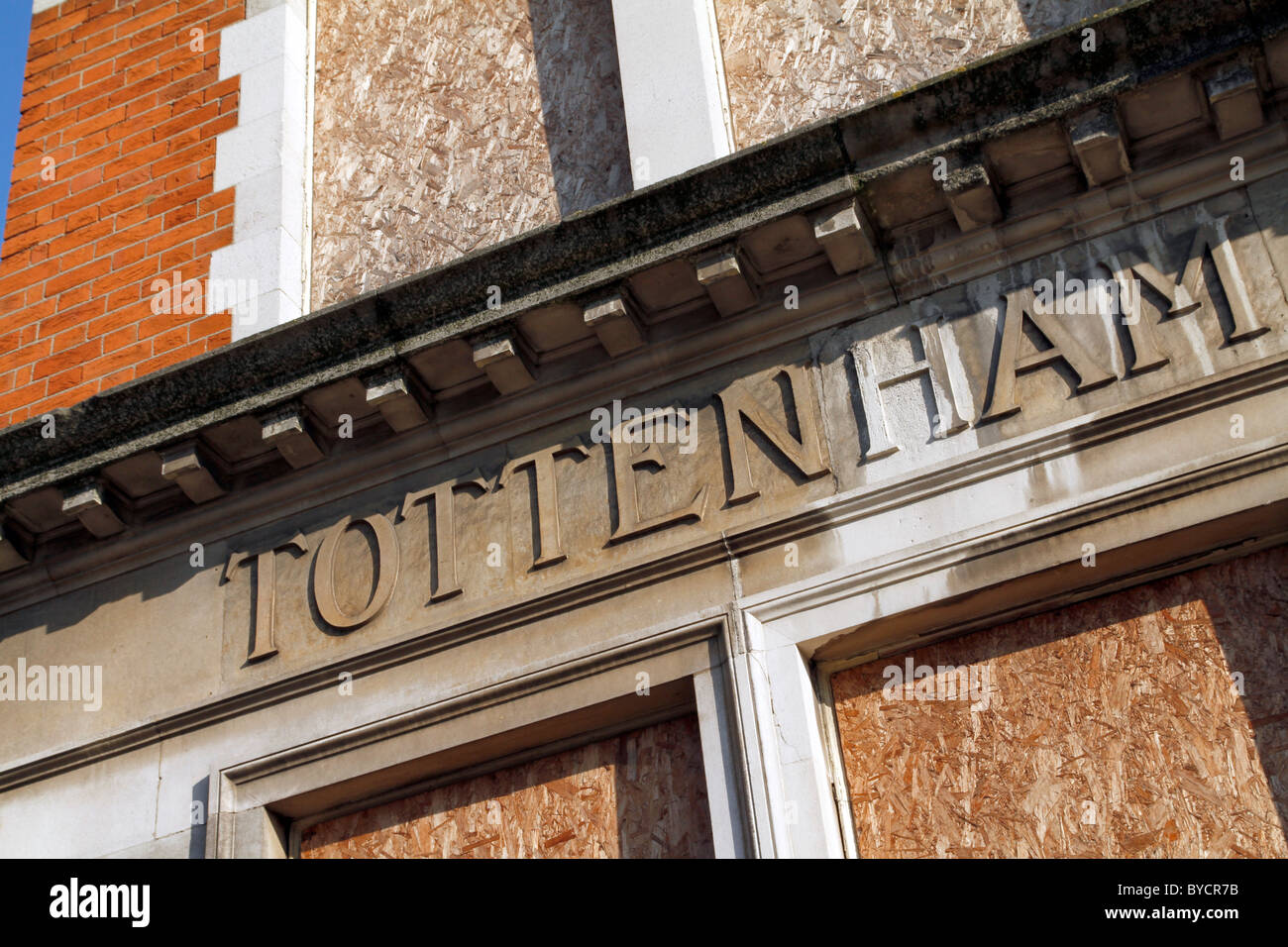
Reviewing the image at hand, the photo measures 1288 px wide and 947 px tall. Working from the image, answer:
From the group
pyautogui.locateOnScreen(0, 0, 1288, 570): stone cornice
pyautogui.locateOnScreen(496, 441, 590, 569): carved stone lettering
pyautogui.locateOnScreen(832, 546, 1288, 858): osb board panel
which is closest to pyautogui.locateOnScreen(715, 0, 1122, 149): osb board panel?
pyautogui.locateOnScreen(0, 0, 1288, 570): stone cornice

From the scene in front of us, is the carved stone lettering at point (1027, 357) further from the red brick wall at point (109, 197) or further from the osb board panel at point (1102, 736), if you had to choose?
the red brick wall at point (109, 197)

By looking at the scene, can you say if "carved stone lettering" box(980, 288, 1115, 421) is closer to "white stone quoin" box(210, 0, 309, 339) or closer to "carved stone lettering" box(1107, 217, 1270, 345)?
"carved stone lettering" box(1107, 217, 1270, 345)

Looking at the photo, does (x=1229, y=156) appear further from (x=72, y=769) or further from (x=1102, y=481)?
(x=72, y=769)

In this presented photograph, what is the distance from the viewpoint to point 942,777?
18.0 feet

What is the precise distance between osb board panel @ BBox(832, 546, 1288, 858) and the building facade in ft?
0.05

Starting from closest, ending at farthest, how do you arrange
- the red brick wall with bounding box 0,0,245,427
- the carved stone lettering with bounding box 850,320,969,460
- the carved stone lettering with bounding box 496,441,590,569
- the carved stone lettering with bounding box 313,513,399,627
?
the carved stone lettering with bounding box 850,320,969,460 → the carved stone lettering with bounding box 496,441,590,569 → the carved stone lettering with bounding box 313,513,399,627 → the red brick wall with bounding box 0,0,245,427

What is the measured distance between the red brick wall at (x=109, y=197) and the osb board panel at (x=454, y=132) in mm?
543

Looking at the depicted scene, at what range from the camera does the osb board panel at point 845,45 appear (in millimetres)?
6770

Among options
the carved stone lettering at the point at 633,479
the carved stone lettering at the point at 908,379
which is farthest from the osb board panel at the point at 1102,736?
the carved stone lettering at the point at 633,479

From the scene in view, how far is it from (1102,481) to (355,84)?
4399 millimetres

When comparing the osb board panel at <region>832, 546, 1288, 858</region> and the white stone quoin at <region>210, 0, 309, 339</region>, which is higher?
the white stone quoin at <region>210, 0, 309, 339</region>

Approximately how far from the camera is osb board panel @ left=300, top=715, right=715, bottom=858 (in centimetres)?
581

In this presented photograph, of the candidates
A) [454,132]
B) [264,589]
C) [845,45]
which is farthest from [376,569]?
[845,45]
